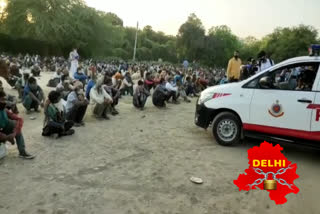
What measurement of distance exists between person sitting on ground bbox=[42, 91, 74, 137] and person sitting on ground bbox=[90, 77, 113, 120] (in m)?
1.94

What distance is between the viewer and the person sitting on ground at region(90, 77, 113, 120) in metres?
8.69

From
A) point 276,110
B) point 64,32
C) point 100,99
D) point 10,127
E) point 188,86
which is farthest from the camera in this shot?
point 64,32

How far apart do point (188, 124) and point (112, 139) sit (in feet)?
9.28

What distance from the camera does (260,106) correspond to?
6105 millimetres

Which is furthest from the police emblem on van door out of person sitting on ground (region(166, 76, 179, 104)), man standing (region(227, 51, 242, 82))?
person sitting on ground (region(166, 76, 179, 104))

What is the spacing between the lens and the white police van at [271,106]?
5.68 m

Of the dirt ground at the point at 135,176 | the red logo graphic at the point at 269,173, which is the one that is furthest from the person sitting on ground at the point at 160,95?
the red logo graphic at the point at 269,173

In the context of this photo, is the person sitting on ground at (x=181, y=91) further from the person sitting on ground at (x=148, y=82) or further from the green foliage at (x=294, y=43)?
the green foliage at (x=294, y=43)

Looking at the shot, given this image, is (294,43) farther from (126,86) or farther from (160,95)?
(160,95)

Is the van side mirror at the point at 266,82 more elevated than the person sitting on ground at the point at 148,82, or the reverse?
the van side mirror at the point at 266,82

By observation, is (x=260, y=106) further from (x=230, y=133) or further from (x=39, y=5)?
(x=39, y=5)

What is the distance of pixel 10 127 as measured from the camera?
17.2ft

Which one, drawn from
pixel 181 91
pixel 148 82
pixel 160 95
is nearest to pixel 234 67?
pixel 160 95

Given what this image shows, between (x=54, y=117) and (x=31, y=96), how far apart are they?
2.86 m
